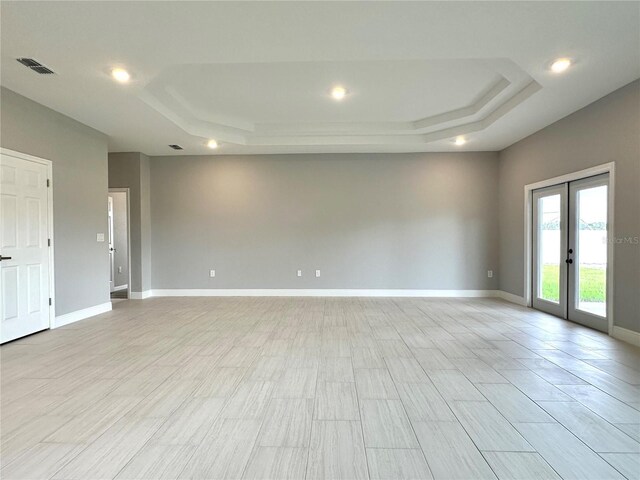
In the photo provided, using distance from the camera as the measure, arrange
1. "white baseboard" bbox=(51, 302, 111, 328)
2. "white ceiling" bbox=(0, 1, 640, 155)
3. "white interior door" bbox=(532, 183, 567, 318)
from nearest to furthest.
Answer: "white ceiling" bbox=(0, 1, 640, 155), "white baseboard" bbox=(51, 302, 111, 328), "white interior door" bbox=(532, 183, 567, 318)

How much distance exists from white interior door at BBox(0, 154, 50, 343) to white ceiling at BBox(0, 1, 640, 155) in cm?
96

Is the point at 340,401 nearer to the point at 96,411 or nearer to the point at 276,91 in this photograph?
the point at 96,411

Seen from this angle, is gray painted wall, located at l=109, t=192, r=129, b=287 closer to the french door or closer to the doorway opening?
the doorway opening

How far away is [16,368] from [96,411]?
4.83 ft

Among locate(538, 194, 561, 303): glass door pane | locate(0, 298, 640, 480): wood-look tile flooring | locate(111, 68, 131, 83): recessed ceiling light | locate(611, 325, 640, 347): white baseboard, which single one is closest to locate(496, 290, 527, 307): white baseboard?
locate(538, 194, 561, 303): glass door pane

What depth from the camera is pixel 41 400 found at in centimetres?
240

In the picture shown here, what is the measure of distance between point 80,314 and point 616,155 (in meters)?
7.39

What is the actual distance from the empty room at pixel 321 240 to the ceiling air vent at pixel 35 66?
37 millimetres

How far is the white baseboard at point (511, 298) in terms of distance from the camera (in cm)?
585

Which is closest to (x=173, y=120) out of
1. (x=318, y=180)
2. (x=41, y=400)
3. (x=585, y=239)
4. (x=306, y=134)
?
(x=306, y=134)

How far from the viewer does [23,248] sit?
3.96 metres

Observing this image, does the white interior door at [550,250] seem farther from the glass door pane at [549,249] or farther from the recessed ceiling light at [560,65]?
the recessed ceiling light at [560,65]

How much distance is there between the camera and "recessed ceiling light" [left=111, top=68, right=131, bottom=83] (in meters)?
3.32

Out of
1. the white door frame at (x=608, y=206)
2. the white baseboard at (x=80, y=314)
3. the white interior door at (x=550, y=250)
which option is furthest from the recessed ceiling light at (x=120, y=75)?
the white interior door at (x=550, y=250)
